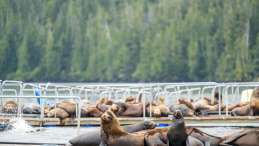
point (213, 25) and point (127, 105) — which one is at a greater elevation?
point (213, 25)

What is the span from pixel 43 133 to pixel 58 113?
3220 mm

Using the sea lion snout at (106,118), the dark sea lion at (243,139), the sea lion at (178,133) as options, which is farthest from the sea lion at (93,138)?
the sea lion at (178,133)

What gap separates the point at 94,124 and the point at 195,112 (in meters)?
3.73

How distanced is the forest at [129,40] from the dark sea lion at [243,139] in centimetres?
7205

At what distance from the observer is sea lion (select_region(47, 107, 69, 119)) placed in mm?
26031

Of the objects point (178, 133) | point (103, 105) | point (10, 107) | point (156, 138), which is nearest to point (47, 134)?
point (10, 107)

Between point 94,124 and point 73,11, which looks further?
point 73,11

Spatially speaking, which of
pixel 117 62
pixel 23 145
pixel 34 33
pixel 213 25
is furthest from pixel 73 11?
pixel 23 145

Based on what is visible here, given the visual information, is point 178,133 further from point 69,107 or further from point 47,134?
point 69,107

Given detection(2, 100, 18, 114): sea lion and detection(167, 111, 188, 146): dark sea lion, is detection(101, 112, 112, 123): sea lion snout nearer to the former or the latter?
detection(167, 111, 188, 146): dark sea lion

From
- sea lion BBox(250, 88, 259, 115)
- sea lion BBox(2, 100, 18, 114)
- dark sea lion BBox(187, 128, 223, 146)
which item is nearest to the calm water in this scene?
sea lion BBox(2, 100, 18, 114)

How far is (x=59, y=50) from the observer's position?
112562 millimetres

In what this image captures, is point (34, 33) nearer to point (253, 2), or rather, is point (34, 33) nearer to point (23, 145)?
point (253, 2)

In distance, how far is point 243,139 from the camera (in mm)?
17234
